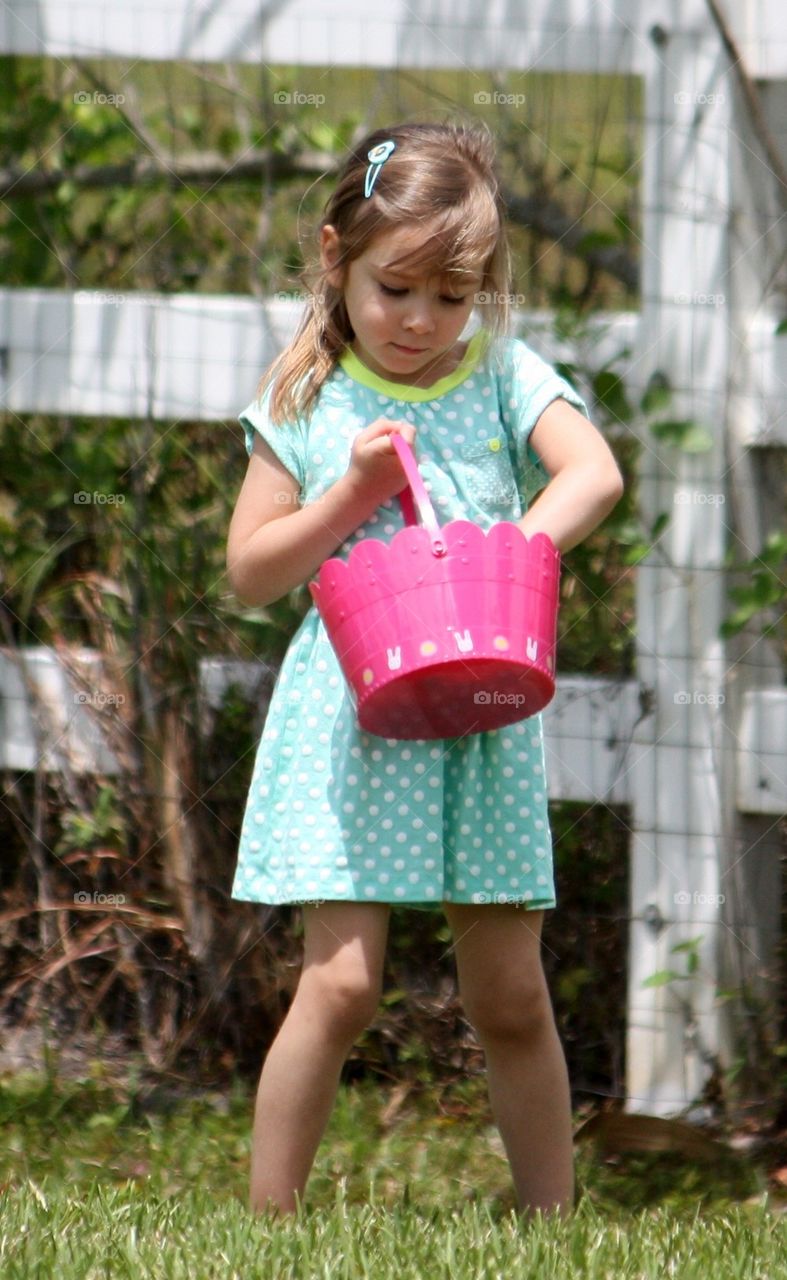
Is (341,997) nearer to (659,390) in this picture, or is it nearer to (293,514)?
(293,514)

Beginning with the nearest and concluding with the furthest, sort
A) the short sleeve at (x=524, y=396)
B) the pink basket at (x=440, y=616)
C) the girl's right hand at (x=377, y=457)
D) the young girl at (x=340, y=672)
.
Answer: the pink basket at (x=440, y=616) → the girl's right hand at (x=377, y=457) → the young girl at (x=340, y=672) → the short sleeve at (x=524, y=396)

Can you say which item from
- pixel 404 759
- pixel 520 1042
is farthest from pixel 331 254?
pixel 520 1042

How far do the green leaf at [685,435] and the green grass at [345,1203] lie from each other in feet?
3.86

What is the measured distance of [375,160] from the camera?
2234 mm

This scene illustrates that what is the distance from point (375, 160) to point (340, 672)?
669 mm

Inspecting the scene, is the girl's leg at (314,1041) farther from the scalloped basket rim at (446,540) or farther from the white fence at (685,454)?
the white fence at (685,454)

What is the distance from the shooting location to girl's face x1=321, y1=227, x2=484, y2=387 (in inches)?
84.7

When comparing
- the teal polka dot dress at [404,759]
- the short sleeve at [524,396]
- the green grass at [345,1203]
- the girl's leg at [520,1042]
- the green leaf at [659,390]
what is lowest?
the green grass at [345,1203]

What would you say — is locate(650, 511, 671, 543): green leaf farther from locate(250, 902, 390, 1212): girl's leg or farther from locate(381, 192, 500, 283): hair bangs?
locate(250, 902, 390, 1212): girl's leg

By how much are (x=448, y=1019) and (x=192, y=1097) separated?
473mm

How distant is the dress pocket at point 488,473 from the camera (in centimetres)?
224

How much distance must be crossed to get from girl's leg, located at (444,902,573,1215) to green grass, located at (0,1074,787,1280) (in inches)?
2.8

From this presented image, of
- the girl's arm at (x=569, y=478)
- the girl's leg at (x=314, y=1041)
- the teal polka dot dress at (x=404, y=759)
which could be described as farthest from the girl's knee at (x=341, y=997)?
the girl's arm at (x=569, y=478)

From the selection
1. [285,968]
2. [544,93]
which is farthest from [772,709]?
[544,93]
